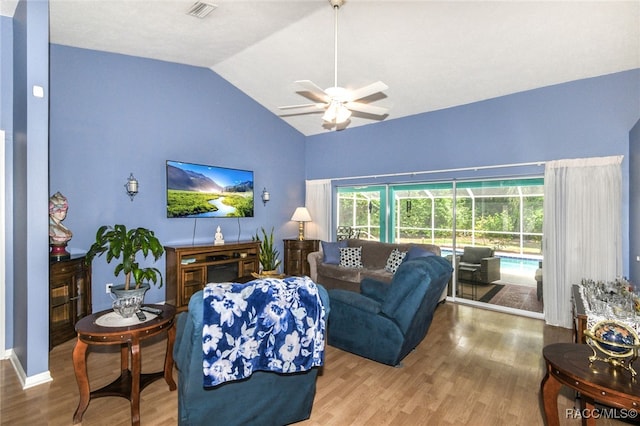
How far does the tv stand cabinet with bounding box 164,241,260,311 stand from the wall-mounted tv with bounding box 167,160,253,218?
699mm

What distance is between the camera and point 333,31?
12.9 feet

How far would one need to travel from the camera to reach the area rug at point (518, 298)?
464 cm

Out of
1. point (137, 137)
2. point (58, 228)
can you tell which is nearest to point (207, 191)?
point (137, 137)

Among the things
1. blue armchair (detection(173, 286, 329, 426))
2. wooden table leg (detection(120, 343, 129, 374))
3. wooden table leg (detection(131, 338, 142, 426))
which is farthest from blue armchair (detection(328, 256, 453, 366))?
wooden table leg (detection(120, 343, 129, 374))

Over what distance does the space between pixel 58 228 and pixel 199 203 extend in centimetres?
200

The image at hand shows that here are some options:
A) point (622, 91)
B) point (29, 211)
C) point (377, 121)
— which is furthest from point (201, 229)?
point (622, 91)

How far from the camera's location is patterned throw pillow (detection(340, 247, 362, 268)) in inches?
219

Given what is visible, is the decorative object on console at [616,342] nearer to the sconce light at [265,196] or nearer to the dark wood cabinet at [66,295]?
the dark wood cabinet at [66,295]

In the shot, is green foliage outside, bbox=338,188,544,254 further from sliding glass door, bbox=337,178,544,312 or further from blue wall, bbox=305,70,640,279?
blue wall, bbox=305,70,640,279

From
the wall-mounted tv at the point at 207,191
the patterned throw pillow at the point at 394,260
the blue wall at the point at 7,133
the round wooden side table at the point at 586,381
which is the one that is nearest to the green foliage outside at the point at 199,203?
the wall-mounted tv at the point at 207,191

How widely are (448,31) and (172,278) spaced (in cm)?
499

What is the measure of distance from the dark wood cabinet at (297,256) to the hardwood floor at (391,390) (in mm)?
3130

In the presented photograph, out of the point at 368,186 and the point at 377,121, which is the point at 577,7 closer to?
the point at 377,121

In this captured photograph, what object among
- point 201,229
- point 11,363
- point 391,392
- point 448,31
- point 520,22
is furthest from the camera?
point 201,229
